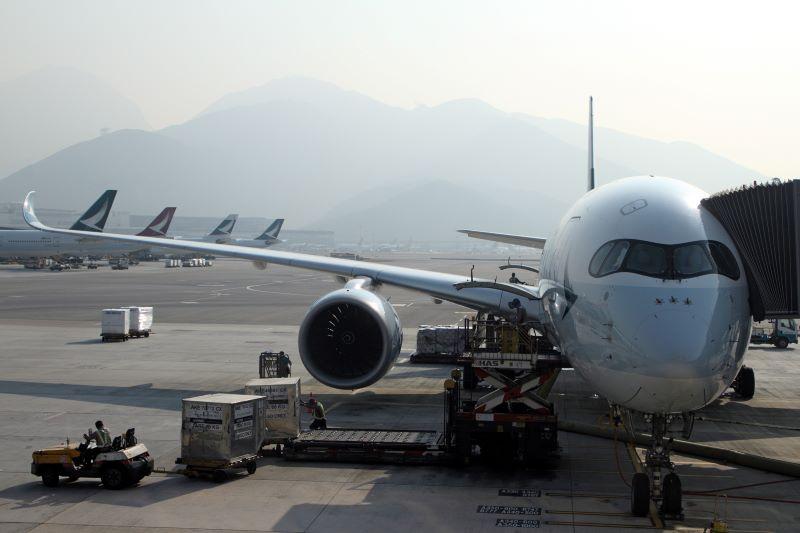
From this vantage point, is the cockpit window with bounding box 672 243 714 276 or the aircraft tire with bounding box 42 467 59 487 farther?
the aircraft tire with bounding box 42 467 59 487

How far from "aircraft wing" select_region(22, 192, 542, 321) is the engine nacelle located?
62.6 inches

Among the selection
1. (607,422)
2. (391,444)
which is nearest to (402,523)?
(391,444)

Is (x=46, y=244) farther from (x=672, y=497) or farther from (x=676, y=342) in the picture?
(x=676, y=342)

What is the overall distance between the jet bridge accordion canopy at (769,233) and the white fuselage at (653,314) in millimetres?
442

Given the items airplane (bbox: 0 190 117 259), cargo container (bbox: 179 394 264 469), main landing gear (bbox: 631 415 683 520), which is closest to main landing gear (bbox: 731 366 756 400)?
main landing gear (bbox: 631 415 683 520)

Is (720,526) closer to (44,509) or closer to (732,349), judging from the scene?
(732,349)

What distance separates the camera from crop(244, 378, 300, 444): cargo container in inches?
674

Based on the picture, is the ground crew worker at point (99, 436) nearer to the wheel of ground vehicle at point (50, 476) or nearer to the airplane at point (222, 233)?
the wheel of ground vehicle at point (50, 476)

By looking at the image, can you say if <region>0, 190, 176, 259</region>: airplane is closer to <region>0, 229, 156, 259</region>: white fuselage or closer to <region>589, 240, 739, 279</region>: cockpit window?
<region>0, 229, 156, 259</region>: white fuselage

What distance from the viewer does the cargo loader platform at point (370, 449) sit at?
53.1 feet

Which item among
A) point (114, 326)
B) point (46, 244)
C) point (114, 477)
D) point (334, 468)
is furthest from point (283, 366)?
point (46, 244)

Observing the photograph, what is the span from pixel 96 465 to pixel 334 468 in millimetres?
4190

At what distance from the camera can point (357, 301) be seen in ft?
63.8

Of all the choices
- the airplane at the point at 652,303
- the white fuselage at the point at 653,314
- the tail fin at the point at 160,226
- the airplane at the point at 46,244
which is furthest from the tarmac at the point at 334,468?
the tail fin at the point at 160,226
